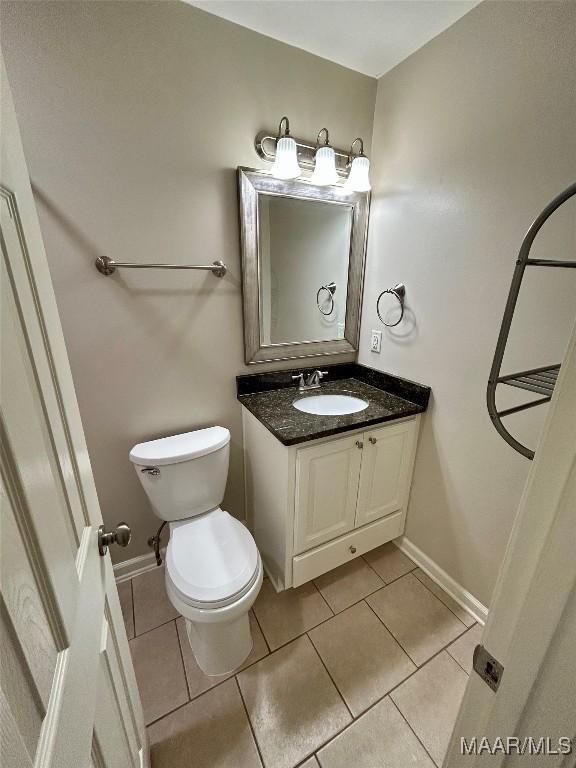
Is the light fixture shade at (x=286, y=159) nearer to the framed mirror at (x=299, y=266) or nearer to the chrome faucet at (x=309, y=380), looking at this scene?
the framed mirror at (x=299, y=266)

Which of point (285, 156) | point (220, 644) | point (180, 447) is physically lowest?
point (220, 644)

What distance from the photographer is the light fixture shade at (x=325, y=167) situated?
1373 millimetres

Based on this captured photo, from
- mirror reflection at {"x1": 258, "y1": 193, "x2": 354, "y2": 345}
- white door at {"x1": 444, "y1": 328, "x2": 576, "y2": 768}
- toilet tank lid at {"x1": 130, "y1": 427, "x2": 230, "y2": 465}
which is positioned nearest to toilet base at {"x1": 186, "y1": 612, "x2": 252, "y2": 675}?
toilet tank lid at {"x1": 130, "y1": 427, "x2": 230, "y2": 465}

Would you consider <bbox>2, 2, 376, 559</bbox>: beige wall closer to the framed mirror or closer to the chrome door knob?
the framed mirror

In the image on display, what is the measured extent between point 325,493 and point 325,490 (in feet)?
0.05

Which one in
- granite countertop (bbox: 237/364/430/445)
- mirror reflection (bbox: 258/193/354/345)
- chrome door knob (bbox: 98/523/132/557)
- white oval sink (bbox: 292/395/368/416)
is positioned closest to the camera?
chrome door knob (bbox: 98/523/132/557)

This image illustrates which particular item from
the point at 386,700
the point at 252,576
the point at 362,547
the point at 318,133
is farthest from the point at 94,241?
the point at 386,700

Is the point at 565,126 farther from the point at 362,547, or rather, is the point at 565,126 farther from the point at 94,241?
the point at 362,547

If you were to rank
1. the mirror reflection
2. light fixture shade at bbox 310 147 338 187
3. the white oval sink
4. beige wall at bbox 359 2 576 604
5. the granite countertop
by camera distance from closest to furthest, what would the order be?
beige wall at bbox 359 2 576 604, the granite countertop, light fixture shade at bbox 310 147 338 187, the mirror reflection, the white oval sink

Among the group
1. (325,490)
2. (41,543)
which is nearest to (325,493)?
(325,490)

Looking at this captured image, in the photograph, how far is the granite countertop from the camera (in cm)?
127

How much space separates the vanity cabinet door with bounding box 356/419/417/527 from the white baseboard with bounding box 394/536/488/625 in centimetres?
29

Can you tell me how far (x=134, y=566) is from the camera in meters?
1.62

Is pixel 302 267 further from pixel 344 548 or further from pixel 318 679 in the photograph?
pixel 318 679
